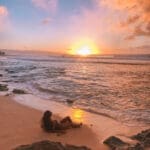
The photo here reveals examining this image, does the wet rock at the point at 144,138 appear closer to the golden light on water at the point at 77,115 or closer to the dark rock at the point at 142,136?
the dark rock at the point at 142,136

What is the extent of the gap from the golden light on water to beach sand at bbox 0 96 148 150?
0.79ft

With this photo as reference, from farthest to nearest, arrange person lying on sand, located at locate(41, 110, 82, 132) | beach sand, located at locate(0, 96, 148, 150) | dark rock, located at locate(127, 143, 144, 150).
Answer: person lying on sand, located at locate(41, 110, 82, 132), beach sand, located at locate(0, 96, 148, 150), dark rock, located at locate(127, 143, 144, 150)

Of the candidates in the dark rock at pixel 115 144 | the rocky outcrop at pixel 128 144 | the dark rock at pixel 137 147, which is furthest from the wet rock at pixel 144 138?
the dark rock at pixel 115 144

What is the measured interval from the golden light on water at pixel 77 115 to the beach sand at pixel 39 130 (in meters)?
0.24

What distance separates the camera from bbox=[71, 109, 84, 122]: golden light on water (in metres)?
10.1

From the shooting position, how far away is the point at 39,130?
A: 8227 mm

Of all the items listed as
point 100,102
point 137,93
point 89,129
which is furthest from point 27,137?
point 137,93

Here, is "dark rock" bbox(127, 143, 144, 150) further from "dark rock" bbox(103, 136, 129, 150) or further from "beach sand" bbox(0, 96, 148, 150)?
"beach sand" bbox(0, 96, 148, 150)

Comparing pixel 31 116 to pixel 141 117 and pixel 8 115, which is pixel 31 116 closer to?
pixel 8 115

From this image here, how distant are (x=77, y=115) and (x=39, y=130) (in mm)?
2844

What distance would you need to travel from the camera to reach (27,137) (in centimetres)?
757

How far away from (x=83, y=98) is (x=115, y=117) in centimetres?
427

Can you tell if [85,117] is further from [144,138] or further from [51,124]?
[144,138]

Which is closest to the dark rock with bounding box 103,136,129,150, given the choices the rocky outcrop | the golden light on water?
the rocky outcrop
